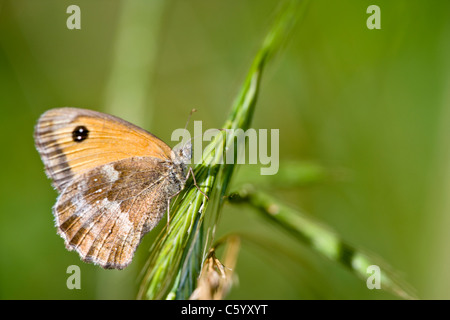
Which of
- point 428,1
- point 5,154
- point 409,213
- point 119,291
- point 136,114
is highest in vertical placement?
point 428,1

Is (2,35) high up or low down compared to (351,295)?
up

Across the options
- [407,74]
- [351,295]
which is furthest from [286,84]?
[351,295]

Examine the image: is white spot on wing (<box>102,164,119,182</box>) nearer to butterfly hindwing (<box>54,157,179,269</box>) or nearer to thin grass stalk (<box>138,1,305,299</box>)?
butterfly hindwing (<box>54,157,179,269</box>)

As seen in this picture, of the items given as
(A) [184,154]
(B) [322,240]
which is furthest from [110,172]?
(B) [322,240]

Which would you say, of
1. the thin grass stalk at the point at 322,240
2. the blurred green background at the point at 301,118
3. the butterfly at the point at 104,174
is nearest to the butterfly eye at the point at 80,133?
the butterfly at the point at 104,174

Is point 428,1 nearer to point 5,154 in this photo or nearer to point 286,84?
point 286,84

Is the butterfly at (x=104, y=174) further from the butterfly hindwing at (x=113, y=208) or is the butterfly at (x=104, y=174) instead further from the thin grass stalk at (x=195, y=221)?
the thin grass stalk at (x=195, y=221)

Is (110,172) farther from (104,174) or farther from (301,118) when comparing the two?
(301,118)
